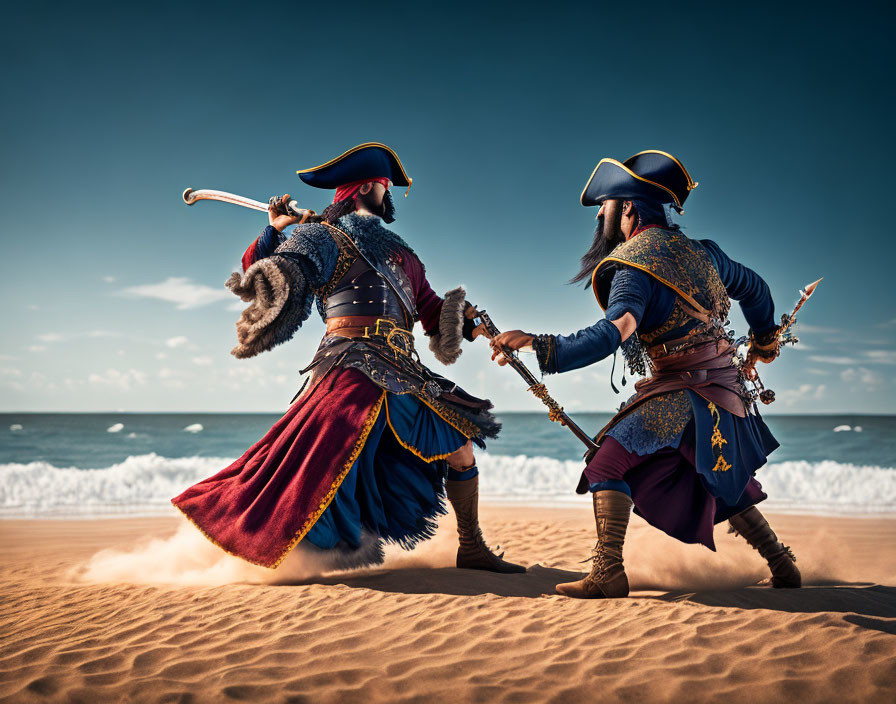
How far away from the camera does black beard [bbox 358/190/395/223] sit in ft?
12.6

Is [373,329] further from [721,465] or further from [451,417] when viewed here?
[721,465]

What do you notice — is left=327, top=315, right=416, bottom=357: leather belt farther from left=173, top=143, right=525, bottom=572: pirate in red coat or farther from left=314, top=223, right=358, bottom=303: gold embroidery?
left=314, top=223, right=358, bottom=303: gold embroidery

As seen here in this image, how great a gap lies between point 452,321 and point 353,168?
43.1 inches

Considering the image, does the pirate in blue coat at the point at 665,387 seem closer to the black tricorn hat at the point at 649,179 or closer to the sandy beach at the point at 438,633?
the black tricorn hat at the point at 649,179

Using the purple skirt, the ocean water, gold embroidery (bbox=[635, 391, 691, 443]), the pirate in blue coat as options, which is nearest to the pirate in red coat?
the pirate in blue coat

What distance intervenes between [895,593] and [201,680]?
3.30m

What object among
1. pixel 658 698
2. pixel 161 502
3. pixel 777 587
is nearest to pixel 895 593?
pixel 777 587

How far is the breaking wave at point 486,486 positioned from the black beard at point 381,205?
623 centimetres

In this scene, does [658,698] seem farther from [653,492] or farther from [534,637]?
[653,492]

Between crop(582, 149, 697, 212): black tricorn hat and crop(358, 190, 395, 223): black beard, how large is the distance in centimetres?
134

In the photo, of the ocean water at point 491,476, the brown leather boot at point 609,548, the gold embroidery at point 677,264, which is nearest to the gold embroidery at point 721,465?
the brown leather boot at point 609,548

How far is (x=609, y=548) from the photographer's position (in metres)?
2.98

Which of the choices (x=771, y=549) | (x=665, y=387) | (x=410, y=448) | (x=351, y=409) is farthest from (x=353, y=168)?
(x=771, y=549)

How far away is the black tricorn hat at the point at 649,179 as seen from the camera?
126 inches
